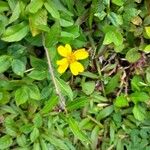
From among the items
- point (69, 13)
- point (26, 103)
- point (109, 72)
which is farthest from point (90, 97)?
point (69, 13)

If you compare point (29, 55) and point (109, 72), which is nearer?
point (29, 55)

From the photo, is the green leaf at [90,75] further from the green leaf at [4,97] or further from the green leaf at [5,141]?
the green leaf at [5,141]

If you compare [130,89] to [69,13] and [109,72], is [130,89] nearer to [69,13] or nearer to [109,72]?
[109,72]

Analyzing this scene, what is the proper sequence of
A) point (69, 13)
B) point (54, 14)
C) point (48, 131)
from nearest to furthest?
point (54, 14) → point (69, 13) → point (48, 131)

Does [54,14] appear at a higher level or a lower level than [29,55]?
higher

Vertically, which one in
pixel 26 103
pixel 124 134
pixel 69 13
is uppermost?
pixel 69 13

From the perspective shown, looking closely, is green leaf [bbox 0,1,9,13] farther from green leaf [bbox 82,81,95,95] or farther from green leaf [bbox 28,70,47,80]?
green leaf [bbox 82,81,95,95]

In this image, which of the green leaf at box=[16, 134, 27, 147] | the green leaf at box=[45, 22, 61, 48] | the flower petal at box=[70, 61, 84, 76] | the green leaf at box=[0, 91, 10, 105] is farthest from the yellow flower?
the green leaf at box=[16, 134, 27, 147]

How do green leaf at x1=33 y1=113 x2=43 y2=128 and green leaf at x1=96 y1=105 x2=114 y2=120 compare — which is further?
green leaf at x1=96 y1=105 x2=114 y2=120
